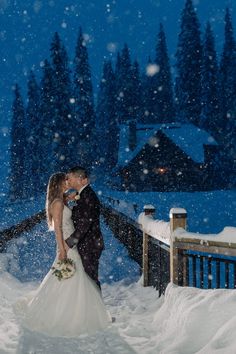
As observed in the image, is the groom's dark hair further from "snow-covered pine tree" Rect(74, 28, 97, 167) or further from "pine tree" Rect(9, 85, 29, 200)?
"pine tree" Rect(9, 85, 29, 200)

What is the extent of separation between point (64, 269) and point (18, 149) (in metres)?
71.0

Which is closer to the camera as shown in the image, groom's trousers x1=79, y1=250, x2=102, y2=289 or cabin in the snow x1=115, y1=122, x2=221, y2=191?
groom's trousers x1=79, y1=250, x2=102, y2=289

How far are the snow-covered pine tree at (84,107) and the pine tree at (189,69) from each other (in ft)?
37.8

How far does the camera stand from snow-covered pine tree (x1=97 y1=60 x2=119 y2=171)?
251ft

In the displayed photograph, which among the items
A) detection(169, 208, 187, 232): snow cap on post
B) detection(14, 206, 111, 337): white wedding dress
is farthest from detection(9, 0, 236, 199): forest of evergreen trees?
detection(14, 206, 111, 337): white wedding dress

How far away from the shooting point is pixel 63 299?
730 centimetres

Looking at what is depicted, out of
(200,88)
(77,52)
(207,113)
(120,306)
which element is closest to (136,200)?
(207,113)

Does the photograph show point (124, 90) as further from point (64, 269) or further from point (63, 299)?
point (63, 299)

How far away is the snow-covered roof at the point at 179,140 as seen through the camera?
53.4 m

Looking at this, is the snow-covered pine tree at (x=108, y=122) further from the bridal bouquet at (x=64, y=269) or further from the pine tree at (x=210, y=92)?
the bridal bouquet at (x=64, y=269)

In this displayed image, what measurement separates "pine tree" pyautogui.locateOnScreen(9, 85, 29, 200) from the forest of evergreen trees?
0.19ft

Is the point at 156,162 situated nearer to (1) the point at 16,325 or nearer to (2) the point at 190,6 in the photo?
(2) the point at 190,6

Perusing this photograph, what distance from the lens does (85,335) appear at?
690 cm

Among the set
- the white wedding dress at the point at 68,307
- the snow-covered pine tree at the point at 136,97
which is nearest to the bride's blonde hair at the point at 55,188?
the white wedding dress at the point at 68,307
